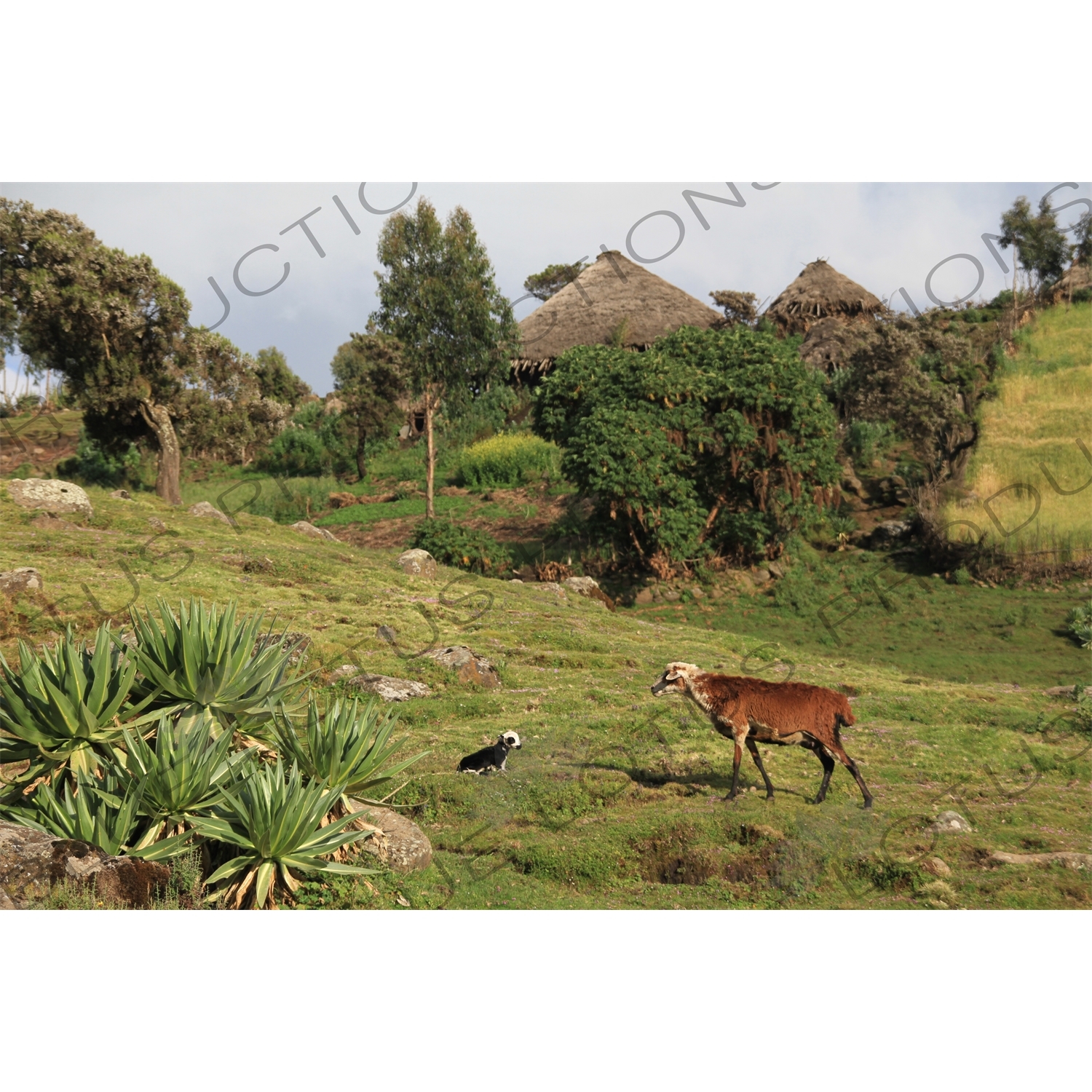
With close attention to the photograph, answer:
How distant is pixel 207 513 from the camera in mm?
22641

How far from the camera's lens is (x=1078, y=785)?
31.6 feet

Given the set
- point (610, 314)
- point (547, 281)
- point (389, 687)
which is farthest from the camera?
point (547, 281)

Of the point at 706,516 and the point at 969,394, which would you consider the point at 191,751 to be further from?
the point at 969,394

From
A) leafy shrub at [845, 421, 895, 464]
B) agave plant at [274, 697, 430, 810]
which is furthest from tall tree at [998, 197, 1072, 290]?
agave plant at [274, 697, 430, 810]

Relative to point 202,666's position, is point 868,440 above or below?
above

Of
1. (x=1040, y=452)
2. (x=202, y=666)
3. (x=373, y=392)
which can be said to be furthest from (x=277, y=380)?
(x=202, y=666)

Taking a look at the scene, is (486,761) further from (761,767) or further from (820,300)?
(820,300)

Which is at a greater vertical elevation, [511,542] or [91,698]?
[91,698]

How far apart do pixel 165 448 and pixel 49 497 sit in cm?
532

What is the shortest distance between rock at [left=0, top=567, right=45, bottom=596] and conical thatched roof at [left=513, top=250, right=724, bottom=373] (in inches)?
1072

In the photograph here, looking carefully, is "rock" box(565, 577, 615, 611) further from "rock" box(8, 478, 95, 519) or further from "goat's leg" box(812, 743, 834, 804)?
"goat's leg" box(812, 743, 834, 804)

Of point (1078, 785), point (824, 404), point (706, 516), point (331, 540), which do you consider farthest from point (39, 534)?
point (824, 404)

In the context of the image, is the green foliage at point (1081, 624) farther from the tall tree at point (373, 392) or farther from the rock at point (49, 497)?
the tall tree at point (373, 392)

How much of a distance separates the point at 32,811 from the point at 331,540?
18056 millimetres
